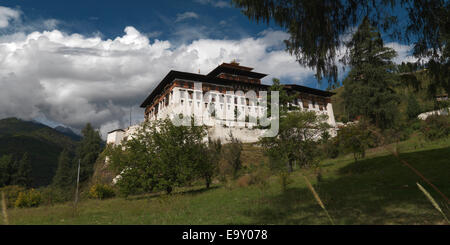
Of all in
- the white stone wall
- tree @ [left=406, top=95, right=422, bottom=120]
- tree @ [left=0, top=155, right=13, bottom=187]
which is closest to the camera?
tree @ [left=406, top=95, right=422, bottom=120]

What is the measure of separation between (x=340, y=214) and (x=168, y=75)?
5015 cm

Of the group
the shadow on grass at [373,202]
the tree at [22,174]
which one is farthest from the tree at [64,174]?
the shadow on grass at [373,202]

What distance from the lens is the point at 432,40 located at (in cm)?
735

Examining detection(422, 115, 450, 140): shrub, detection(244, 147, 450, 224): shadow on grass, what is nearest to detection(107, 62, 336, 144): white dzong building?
detection(422, 115, 450, 140): shrub

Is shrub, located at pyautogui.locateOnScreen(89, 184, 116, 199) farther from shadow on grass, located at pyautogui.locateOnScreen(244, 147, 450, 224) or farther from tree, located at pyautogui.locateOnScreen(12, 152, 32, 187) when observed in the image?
tree, located at pyautogui.locateOnScreen(12, 152, 32, 187)

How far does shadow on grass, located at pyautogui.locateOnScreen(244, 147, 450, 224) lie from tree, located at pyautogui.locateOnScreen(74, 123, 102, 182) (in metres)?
59.5

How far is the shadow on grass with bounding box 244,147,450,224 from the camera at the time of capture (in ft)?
21.1

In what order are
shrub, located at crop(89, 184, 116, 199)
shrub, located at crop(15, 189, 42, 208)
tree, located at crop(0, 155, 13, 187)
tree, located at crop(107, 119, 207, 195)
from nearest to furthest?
1. tree, located at crop(107, 119, 207, 195)
2. shrub, located at crop(15, 189, 42, 208)
3. shrub, located at crop(89, 184, 116, 199)
4. tree, located at crop(0, 155, 13, 187)

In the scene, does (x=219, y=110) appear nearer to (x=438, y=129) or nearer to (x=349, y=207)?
(x=438, y=129)

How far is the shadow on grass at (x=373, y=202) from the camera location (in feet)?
21.1

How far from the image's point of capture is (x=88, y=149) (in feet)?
218
